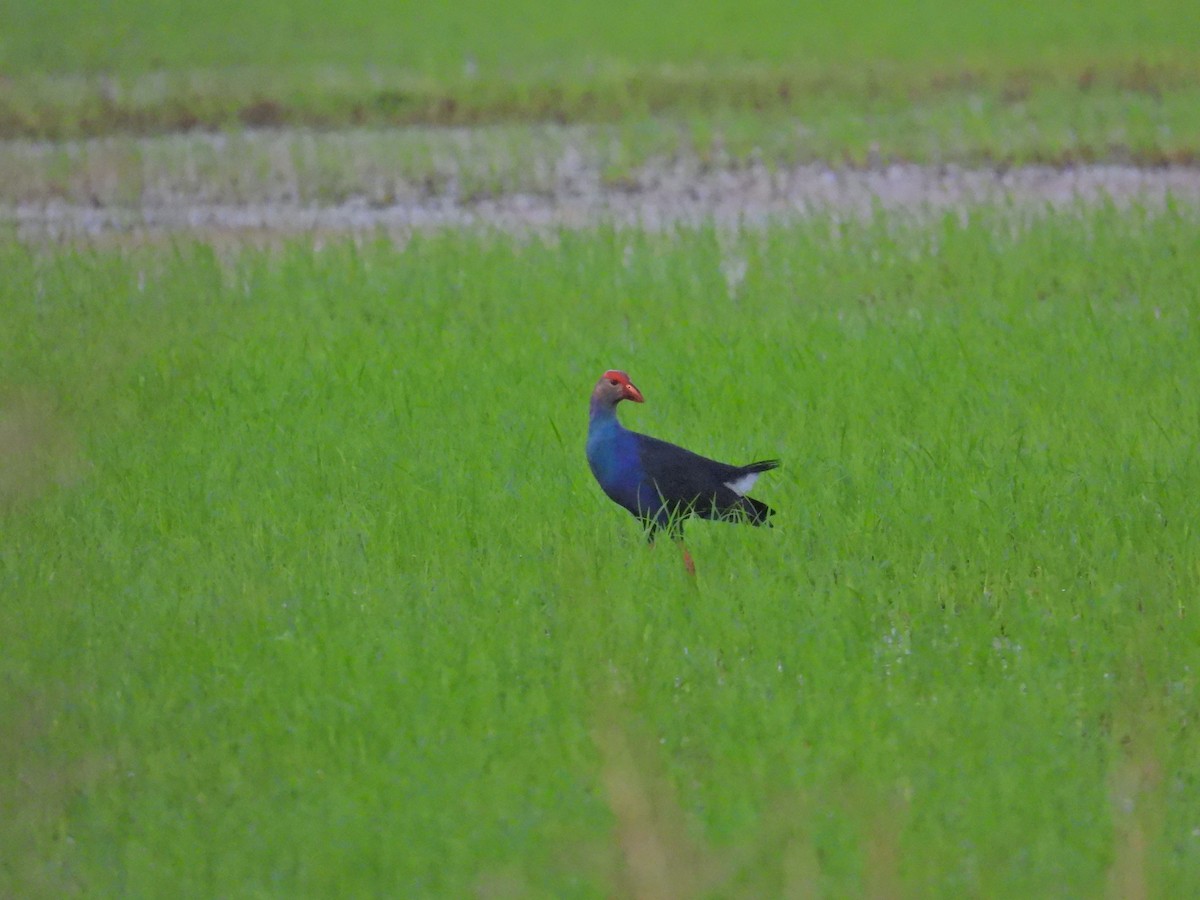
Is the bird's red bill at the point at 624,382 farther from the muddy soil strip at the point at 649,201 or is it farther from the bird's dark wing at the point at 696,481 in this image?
the muddy soil strip at the point at 649,201

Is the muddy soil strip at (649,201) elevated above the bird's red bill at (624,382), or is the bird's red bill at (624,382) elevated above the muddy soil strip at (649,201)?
the muddy soil strip at (649,201)

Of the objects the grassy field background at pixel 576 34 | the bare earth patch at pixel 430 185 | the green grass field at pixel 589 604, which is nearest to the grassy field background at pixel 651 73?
the grassy field background at pixel 576 34

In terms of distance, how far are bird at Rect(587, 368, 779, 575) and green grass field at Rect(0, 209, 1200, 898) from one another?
15 cm

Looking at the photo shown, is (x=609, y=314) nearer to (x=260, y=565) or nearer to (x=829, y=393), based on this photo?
(x=829, y=393)

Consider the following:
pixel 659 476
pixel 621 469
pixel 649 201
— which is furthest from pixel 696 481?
pixel 649 201

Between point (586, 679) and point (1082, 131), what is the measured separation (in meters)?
12.1

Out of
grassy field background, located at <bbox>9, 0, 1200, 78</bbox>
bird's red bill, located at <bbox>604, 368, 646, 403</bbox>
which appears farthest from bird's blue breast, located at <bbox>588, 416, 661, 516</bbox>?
grassy field background, located at <bbox>9, 0, 1200, 78</bbox>

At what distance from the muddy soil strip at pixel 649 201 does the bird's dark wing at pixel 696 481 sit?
6.79m

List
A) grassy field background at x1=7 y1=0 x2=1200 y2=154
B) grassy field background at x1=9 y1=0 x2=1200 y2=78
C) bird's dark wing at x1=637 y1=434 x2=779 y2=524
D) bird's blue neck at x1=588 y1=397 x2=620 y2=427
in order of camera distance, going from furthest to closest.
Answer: grassy field background at x1=9 y1=0 x2=1200 y2=78
grassy field background at x1=7 y1=0 x2=1200 y2=154
bird's blue neck at x1=588 y1=397 x2=620 y2=427
bird's dark wing at x1=637 y1=434 x2=779 y2=524

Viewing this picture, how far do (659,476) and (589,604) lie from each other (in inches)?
23.0

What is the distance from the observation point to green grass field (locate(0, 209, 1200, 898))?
144 inches

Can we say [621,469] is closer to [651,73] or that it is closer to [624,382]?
[624,382]

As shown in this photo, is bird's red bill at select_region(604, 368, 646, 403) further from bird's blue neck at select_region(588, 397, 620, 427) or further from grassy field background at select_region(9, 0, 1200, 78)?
grassy field background at select_region(9, 0, 1200, 78)

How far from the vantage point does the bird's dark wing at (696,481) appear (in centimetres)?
523
